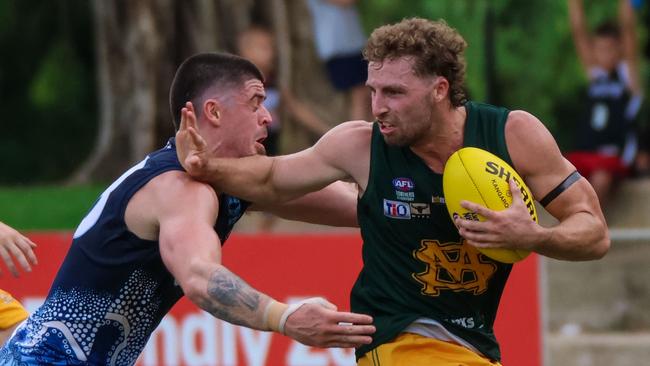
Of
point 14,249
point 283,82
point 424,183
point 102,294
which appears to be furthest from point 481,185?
point 283,82

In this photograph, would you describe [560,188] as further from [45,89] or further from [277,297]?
[45,89]

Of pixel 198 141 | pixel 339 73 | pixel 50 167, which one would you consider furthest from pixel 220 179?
pixel 50 167

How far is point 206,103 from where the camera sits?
18.6 feet

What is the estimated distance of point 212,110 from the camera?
5.65 meters

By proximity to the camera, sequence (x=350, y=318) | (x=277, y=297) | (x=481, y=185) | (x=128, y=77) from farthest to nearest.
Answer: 1. (x=128, y=77)
2. (x=277, y=297)
3. (x=481, y=185)
4. (x=350, y=318)

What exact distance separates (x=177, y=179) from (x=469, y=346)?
1357 millimetres

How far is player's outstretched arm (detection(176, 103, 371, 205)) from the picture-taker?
5.70m

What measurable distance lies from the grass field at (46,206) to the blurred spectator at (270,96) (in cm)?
219

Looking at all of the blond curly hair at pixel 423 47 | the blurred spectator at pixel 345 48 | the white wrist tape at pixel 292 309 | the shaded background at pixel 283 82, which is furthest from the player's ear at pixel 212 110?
the blurred spectator at pixel 345 48

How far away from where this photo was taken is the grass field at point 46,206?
13961 mm

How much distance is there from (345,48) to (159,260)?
269 inches

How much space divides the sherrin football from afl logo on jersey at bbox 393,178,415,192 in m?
0.17

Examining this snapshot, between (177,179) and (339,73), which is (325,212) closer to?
(177,179)

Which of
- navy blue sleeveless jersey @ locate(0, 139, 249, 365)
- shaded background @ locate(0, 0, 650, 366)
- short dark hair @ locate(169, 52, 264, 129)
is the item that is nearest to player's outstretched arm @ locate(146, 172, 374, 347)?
navy blue sleeveless jersey @ locate(0, 139, 249, 365)
